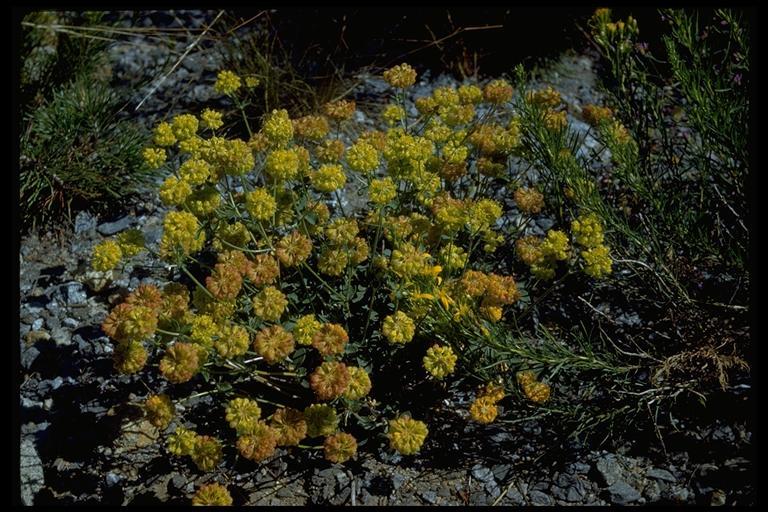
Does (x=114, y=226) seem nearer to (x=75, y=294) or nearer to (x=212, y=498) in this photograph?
(x=75, y=294)

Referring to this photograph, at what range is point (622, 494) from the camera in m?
2.86

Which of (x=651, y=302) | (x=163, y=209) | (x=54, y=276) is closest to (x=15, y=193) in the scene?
(x=54, y=276)

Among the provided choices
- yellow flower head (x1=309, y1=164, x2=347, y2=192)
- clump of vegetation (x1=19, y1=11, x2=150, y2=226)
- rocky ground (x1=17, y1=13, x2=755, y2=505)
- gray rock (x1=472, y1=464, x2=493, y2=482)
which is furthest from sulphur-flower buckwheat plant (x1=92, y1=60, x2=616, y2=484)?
clump of vegetation (x1=19, y1=11, x2=150, y2=226)

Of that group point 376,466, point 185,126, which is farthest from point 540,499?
point 185,126

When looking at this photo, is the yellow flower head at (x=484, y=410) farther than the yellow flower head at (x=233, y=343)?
Answer: Yes

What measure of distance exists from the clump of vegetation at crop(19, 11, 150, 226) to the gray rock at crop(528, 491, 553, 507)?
2682mm

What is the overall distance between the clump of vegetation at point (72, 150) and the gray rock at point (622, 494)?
2901mm

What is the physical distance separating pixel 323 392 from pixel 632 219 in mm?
2109

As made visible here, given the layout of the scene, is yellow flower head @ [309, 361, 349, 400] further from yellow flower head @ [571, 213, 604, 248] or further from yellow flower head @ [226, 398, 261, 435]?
yellow flower head @ [571, 213, 604, 248]

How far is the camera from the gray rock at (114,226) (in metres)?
4.13

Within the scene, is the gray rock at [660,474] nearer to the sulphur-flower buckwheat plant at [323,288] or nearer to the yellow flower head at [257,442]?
the sulphur-flower buckwheat plant at [323,288]

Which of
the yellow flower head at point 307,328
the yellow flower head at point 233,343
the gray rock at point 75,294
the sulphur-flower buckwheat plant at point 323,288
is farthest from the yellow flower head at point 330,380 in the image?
the gray rock at point 75,294

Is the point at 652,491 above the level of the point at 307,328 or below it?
below

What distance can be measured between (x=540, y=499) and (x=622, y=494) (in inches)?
12.2
